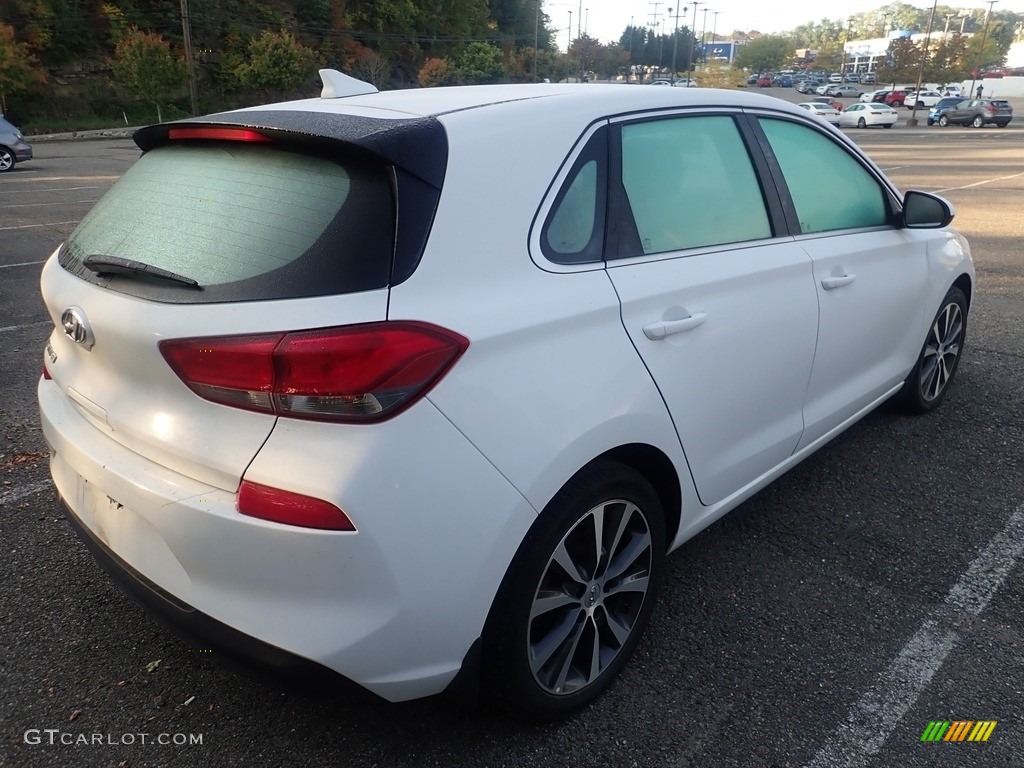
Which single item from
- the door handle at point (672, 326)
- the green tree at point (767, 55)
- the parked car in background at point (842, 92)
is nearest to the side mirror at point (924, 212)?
the door handle at point (672, 326)

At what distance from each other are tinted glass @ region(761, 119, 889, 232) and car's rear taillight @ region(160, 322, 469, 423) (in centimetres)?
192

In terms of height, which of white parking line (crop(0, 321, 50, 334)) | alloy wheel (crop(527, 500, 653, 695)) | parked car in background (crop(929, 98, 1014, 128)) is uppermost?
alloy wheel (crop(527, 500, 653, 695))

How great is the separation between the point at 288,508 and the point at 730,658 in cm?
155

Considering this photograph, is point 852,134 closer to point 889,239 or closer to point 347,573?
point 889,239

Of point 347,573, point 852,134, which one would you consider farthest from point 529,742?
point 852,134

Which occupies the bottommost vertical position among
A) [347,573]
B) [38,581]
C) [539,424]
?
[38,581]

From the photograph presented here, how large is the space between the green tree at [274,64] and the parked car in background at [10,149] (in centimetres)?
3850

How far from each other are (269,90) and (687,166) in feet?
199

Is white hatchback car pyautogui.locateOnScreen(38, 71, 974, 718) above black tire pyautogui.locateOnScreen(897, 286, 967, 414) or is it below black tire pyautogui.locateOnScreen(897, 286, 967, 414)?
above

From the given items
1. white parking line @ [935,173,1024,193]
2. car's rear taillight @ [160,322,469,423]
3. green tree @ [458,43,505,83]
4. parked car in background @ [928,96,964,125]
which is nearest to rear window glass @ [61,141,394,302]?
car's rear taillight @ [160,322,469,423]

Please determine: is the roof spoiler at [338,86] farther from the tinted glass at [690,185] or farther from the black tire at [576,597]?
the black tire at [576,597]

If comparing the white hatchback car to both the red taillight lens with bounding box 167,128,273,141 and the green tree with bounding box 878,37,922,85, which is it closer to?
the red taillight lens with bounding box 167,128,273,141

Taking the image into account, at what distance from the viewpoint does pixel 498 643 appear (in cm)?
200

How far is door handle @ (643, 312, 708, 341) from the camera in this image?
224cm
